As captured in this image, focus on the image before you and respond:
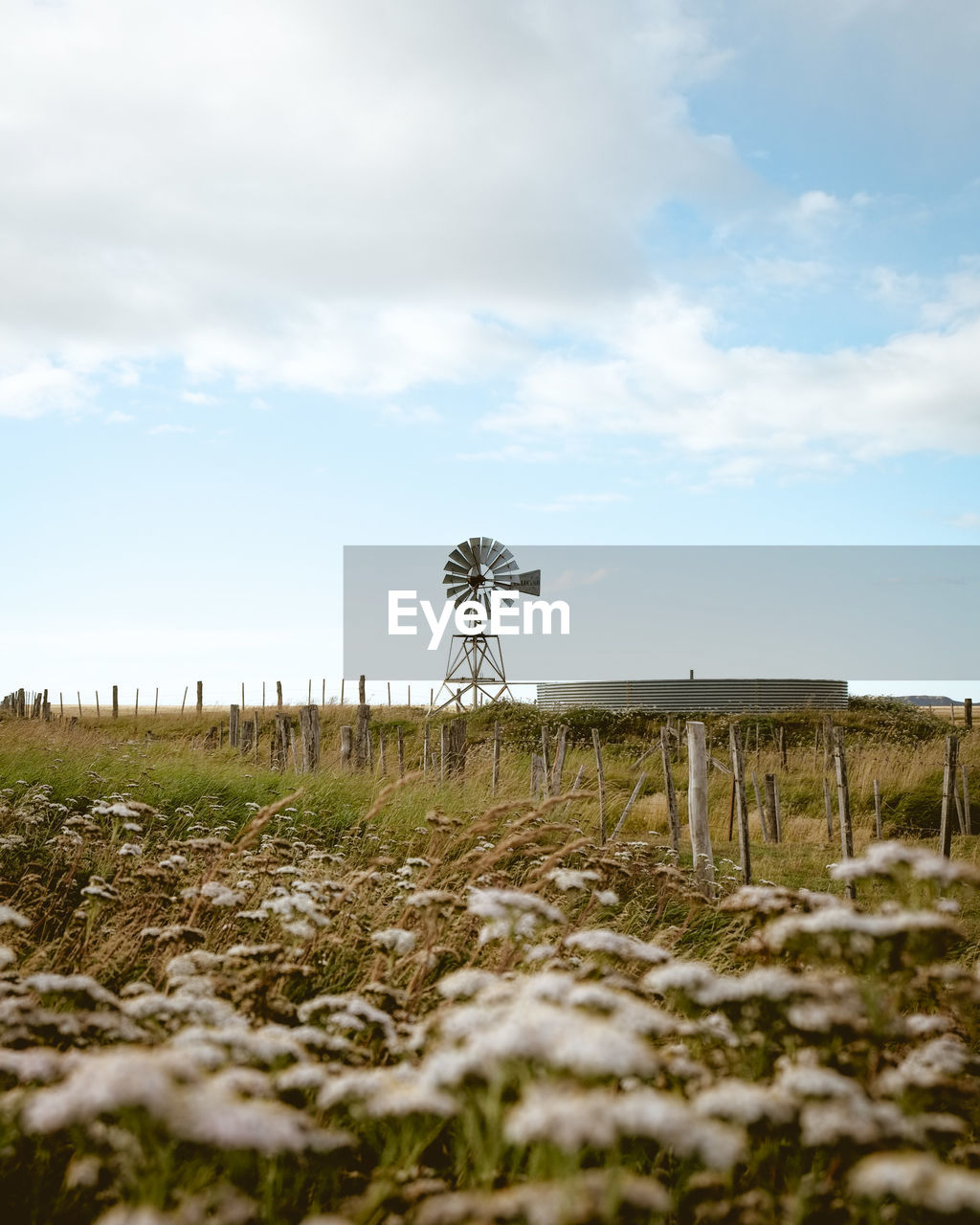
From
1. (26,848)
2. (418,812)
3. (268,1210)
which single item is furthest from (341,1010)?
(418,812)

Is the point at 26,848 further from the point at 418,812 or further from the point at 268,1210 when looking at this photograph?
the point at 268,1210

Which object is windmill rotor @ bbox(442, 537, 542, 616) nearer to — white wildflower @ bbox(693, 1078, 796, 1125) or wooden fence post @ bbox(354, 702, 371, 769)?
wooden fence post @ bbox(354, 702, 371, 769)

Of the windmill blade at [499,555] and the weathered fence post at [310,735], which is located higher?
the windmill blade at [499,555]

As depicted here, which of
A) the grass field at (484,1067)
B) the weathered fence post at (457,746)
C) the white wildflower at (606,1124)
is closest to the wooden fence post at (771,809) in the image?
the weathered fence post at (457,746)

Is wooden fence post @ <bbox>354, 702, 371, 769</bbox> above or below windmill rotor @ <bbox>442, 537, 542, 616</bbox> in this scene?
below

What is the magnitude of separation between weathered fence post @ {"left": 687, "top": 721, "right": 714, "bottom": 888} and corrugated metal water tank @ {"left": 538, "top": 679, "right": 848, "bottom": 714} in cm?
2165

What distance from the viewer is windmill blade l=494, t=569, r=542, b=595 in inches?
1382

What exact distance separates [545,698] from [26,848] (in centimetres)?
2684

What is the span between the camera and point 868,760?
65.3ft

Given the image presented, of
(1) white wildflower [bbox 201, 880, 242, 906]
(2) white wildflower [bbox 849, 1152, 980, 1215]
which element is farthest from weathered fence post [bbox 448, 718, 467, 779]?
(2) white wildflower [bbox 849, 1152, 980, 1215]

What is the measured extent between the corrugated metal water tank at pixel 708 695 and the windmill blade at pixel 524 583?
16.2 ft

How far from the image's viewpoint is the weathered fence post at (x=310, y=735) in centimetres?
1572

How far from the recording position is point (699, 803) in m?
9.05

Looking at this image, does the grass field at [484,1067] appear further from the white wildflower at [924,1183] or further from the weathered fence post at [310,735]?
the weathered fence post at [310,735]
